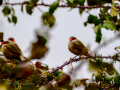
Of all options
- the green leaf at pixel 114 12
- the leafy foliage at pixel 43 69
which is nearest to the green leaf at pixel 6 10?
the leafy foliage at pixel 43 69

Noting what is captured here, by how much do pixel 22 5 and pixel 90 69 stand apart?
1661 millimetres

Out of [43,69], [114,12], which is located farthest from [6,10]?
[43,69]

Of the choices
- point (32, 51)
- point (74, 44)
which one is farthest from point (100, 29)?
point (32, 51)

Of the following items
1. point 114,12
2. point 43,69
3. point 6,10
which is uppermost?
point 6,10

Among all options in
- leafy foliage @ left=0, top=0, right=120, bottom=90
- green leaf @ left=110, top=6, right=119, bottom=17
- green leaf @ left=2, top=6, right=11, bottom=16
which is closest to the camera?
leafy foliage @ left=0, top=0, right=120, bottom=90

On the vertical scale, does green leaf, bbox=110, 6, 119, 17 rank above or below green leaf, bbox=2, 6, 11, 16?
below

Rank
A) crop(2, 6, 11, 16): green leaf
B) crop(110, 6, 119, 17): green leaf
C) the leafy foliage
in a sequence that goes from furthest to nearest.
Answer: crop(2, 6, 11, 16): green leaf
crop(110, 6, 119, 17): green leaf
the leafy foliage

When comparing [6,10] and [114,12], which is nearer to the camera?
[114,12]

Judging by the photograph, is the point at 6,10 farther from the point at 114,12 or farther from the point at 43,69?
the point at 43,69

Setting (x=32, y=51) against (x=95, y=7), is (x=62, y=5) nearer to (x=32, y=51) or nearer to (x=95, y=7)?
(x=95, y=7)

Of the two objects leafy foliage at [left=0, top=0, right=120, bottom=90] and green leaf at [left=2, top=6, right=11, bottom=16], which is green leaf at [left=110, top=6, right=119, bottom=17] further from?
green leaf at [left=2, top=6, right=11, bottom=16]

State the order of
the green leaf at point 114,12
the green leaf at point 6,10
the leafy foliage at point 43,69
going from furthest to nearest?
the green leaf at point 6,10 < the green leaf at point 114,12 < the leafy foliage at point 43,69

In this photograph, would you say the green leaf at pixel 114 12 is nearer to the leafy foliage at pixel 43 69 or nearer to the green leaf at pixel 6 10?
the leafy foliage at pixel 43 69

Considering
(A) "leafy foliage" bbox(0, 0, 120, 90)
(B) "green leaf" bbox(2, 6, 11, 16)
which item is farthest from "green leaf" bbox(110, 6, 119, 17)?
(B) "green leaf" bbox(2, 6, 11, 16)
